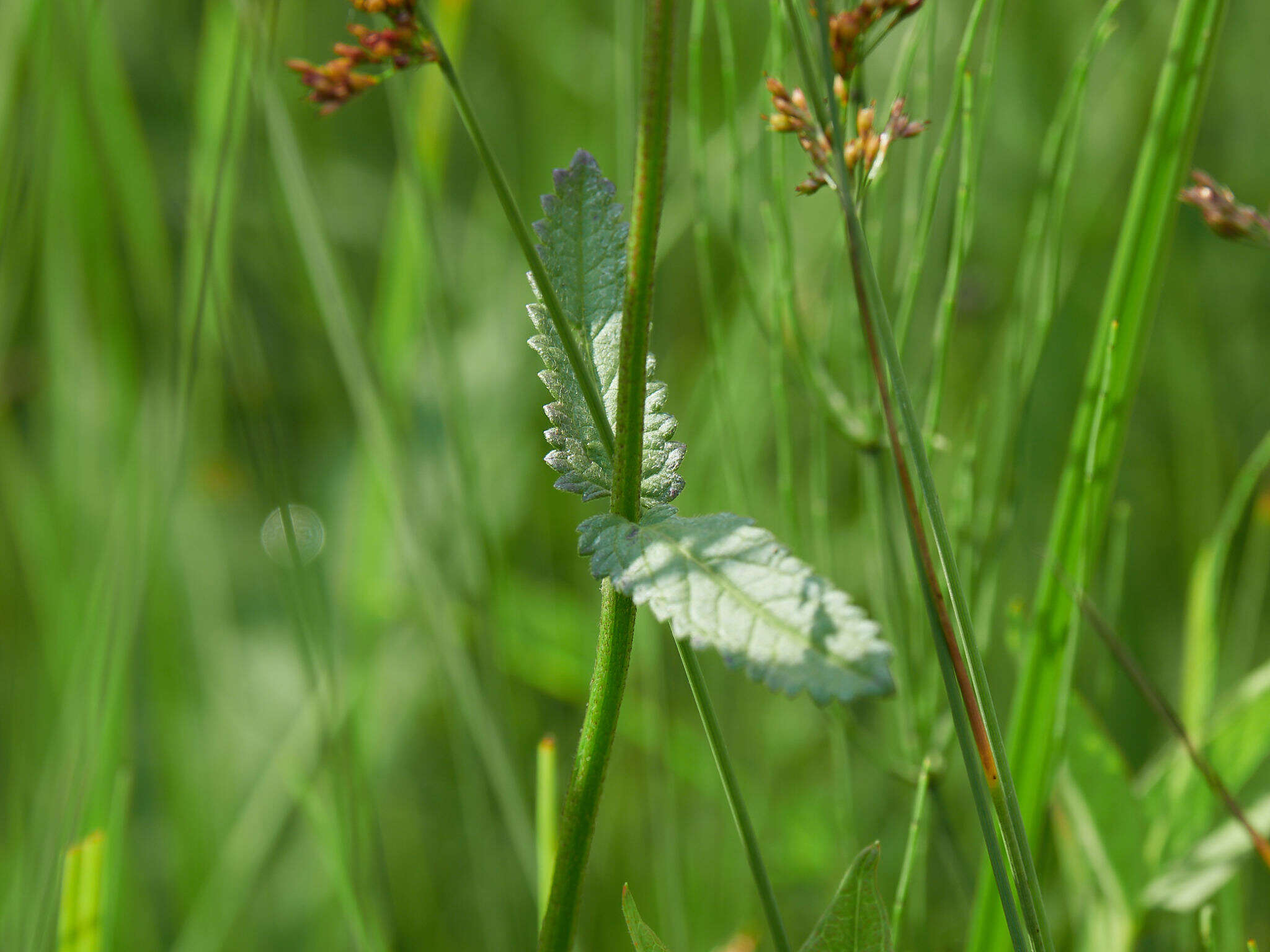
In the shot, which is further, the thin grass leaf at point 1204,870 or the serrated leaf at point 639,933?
the thin grass leaf at point 1204,870

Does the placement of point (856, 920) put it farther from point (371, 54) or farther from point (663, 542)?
point (371, 54)

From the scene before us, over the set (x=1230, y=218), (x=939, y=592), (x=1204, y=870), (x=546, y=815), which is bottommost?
(x=1204, y=870)

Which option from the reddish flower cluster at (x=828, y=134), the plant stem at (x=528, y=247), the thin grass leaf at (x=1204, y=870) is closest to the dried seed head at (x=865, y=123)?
the reddish flower cluster at (x=828, y=134)

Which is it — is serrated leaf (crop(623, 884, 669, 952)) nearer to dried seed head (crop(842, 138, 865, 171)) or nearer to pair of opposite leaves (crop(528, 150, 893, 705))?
pair of opposite leaves (crop(528, 150, 893, 705))

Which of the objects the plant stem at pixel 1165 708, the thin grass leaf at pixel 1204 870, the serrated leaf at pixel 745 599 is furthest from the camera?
the thin grass leaf at pixel 1204 870

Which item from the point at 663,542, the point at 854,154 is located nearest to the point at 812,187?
the point at 854,154

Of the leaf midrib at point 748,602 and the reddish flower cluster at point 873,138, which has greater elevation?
the reddish flower cluster at point 873,138

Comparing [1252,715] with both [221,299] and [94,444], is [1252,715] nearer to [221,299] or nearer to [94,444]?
[221,299]

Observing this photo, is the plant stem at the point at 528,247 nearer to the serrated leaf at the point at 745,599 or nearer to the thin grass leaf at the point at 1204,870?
the serrated leaf at the point at 745,599

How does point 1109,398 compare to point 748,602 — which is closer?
point 748,602
